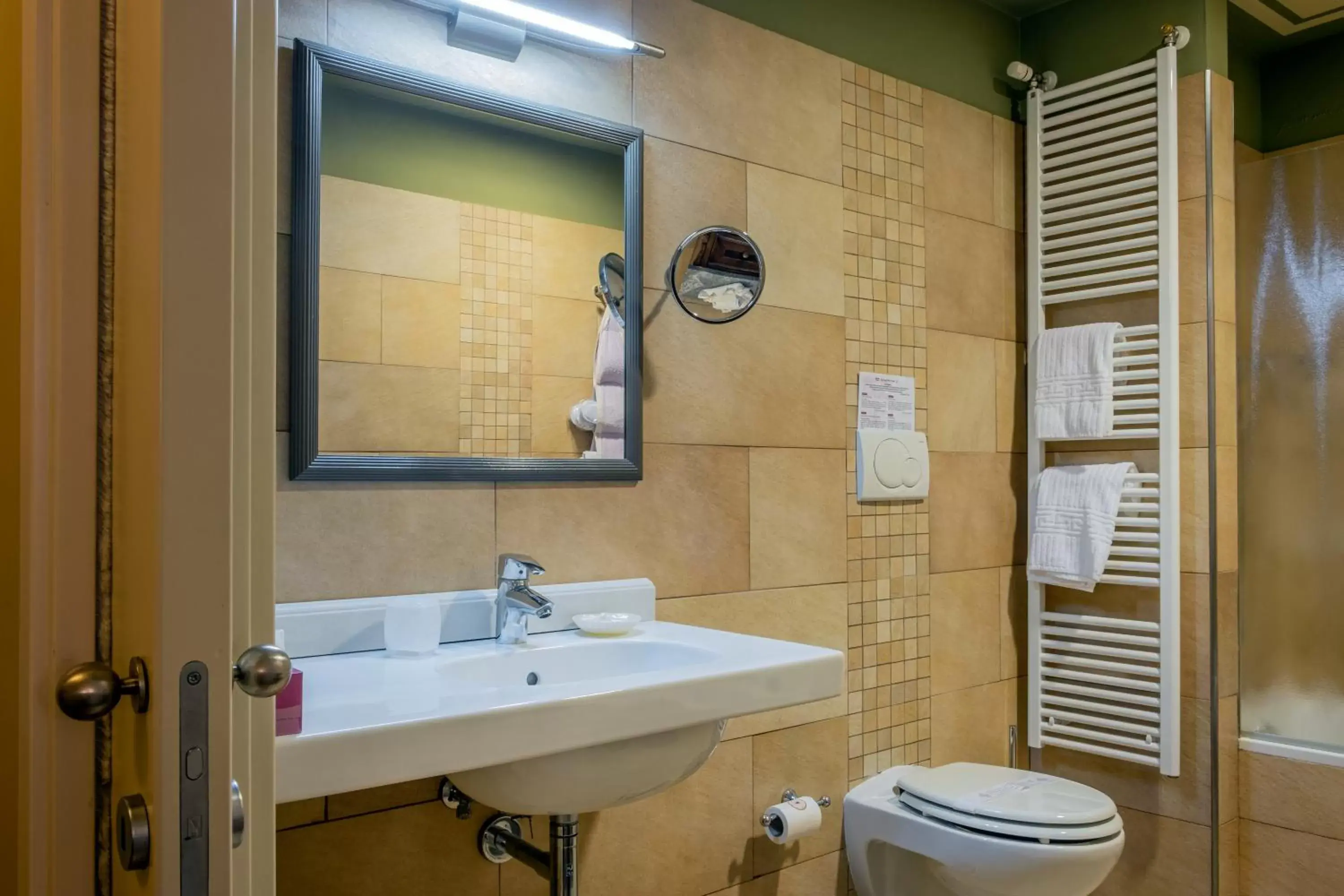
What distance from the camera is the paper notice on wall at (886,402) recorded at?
227cm

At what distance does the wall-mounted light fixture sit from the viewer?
5.28 ft

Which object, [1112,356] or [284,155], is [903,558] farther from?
[284,155]

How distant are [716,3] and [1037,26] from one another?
116cm

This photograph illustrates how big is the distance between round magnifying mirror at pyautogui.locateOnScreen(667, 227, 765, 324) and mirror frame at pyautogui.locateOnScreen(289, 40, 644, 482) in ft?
0.38

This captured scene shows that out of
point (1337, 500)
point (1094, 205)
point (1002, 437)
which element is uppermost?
point (1094, 205)

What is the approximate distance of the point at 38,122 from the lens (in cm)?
80

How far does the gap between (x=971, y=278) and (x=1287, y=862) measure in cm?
160

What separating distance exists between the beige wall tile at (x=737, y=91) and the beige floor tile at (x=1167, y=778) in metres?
1.56

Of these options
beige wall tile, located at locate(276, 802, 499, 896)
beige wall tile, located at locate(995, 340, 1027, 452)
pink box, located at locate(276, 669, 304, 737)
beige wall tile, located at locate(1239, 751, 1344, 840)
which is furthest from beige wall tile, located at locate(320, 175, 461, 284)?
beige wall tile, located at locate(1239, 751, 1344, 840)

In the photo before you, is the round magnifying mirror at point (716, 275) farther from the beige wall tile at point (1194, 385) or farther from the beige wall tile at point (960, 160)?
the beige wall tile at point (1194, 385)

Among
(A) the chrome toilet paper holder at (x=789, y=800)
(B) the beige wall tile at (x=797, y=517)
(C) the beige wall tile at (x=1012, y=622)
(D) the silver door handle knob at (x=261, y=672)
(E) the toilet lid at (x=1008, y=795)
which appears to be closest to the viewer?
(D) the silver door handle knob at (x=261, y=672)

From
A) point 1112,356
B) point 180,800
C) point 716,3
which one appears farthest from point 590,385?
point 1112,356

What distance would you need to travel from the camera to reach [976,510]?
2520 millimetres

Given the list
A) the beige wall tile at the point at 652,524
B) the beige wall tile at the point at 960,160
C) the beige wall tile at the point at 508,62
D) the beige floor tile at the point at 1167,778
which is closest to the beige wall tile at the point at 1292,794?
the beige floor tile at the point at 1167,778
